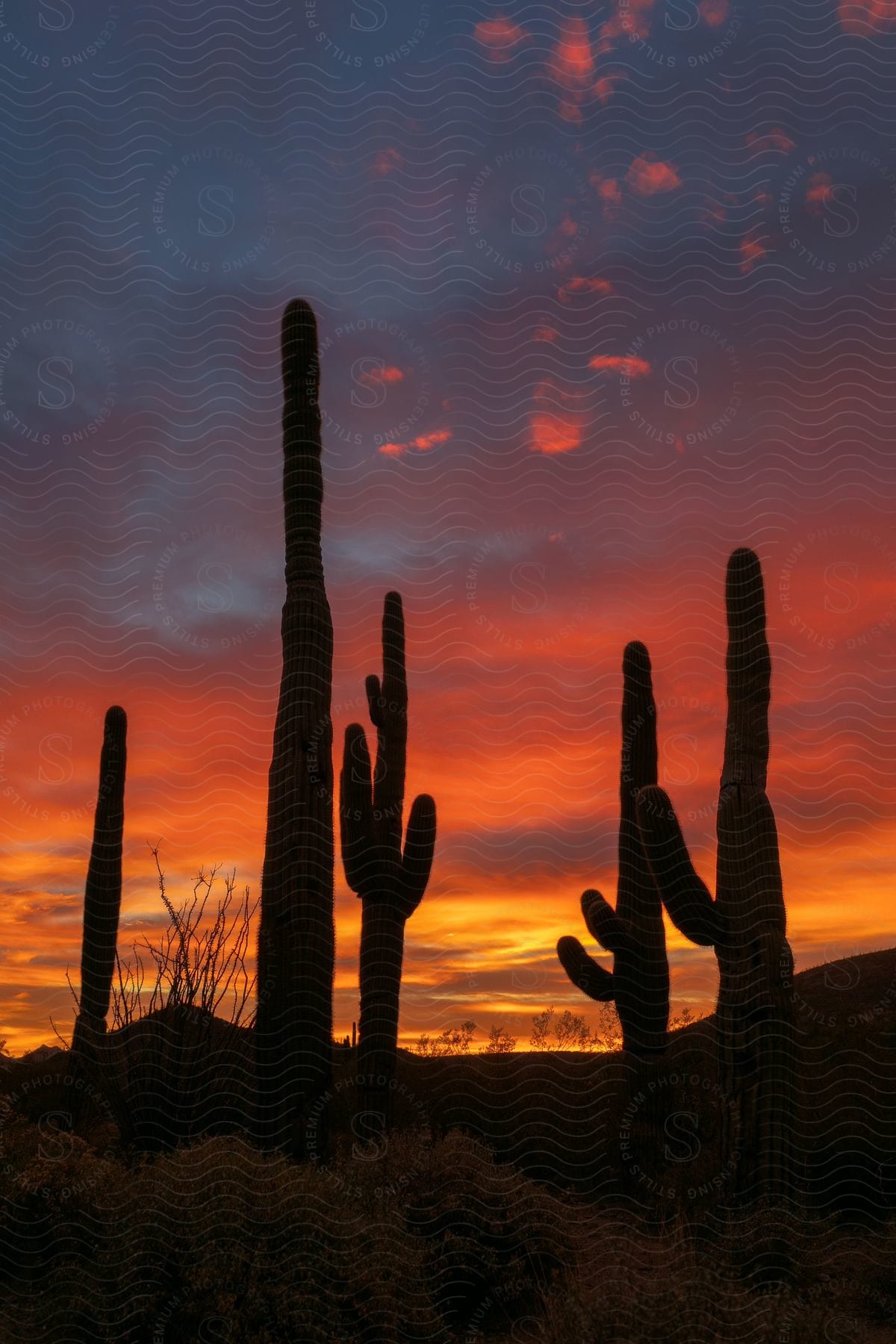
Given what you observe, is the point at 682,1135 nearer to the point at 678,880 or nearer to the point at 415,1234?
the point at 678,880

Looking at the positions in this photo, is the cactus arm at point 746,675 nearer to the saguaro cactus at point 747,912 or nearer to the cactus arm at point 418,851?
the saguaro cactus at point 747,912

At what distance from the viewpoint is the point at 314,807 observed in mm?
9469

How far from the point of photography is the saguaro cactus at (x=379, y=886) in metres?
11.3

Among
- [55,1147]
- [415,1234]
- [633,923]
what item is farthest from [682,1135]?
[55,1147]

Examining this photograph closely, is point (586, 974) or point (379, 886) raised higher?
point (379, 886)

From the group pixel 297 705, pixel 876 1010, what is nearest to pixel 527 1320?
pixel 297 705

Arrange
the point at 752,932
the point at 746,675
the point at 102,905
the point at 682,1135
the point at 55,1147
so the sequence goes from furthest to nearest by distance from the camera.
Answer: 1. the point at 102,905
2. the point at 682,1135
3. the point at 746,675
4. the point at 752,932
5. the point at 55,1147

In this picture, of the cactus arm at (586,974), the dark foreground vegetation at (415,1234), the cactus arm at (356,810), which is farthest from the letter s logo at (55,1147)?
the cactus arm at (586,974)

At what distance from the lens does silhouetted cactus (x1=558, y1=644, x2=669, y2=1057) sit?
1295 centimetres

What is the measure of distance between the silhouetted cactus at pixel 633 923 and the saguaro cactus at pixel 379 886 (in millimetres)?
2527

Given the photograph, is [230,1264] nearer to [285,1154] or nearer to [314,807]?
[285,1154]

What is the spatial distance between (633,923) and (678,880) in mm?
3587

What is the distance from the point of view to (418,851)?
38.5 feet

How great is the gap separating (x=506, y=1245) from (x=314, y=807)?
3880 mm
